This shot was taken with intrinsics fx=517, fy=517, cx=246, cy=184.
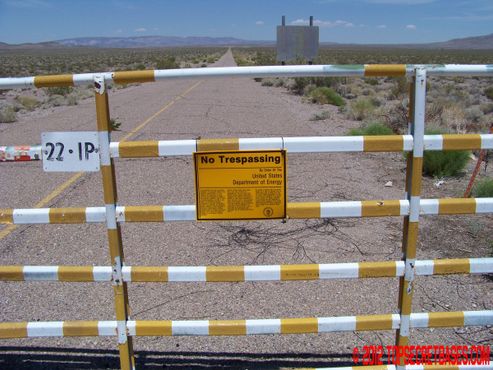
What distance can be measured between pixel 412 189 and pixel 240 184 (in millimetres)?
1044

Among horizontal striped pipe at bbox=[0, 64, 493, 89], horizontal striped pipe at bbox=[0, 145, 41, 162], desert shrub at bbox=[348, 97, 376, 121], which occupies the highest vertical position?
horizontal striped pipe at bbox=[0, 64, 493, 89]

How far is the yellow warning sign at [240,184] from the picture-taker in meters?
3.14

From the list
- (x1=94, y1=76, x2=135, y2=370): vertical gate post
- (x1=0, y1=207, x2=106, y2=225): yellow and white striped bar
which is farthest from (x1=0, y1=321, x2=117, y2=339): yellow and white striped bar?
(x1=0, y1=207, x2=106, y2=225): yellow and white striped bar

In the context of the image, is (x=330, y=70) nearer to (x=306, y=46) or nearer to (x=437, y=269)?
(x=437, y=269)

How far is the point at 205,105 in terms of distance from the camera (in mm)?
20484

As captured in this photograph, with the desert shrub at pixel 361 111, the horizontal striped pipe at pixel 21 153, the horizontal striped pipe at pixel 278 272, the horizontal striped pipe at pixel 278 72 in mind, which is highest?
the horizontal striped pipe at pixel 278 72

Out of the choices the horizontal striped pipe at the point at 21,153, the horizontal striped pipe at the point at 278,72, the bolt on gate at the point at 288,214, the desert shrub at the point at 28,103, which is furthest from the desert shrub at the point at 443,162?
the desert shrub at the point at 28,103

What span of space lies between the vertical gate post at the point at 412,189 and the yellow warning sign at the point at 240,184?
30.4 inches

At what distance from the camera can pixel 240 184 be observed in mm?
3184

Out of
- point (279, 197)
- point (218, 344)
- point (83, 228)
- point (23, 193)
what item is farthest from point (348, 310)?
point (23, 193)

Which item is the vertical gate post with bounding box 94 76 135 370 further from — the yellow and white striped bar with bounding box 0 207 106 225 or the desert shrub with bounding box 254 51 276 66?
the desert shrub with bounding box 254 51 276 66

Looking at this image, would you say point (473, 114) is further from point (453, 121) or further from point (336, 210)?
point (336, 210)

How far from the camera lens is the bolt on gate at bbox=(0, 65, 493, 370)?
10.2 feet

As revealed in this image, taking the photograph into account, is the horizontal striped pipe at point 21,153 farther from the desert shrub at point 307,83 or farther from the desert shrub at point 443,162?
the desert shrub at point 307,83
